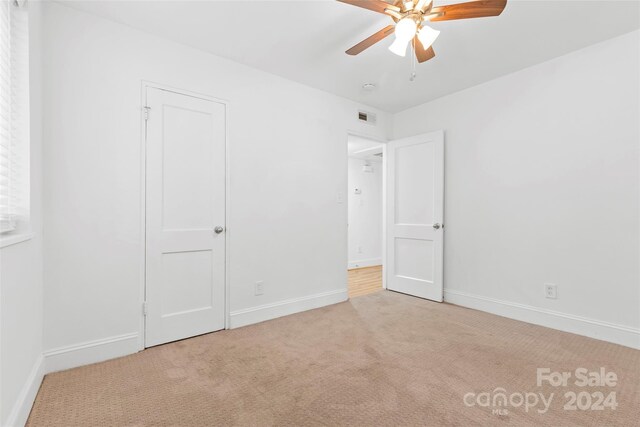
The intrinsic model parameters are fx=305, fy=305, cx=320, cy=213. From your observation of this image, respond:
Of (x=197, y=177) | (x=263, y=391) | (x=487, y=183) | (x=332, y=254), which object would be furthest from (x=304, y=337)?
(x=487, y=183)

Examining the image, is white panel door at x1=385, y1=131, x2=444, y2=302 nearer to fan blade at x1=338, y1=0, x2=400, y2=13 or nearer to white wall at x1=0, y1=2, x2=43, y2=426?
fan blade at x1=338, y1=0, x2=400, y2=13

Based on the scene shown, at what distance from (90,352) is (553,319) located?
3.94 m

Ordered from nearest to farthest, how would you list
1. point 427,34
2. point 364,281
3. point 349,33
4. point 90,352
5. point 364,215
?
point 427,34 → point 90,352 → point 349,33 → point 364,281 → point 364,215

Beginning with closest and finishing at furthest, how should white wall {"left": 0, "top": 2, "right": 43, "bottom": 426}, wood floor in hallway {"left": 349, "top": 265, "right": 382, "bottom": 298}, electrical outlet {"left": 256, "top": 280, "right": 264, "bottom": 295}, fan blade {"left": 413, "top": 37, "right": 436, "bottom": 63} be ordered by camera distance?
white wall {"left": 0, "top": 2, "right": 43, "bottom": 426}, fan blade {"left": 413, "top": 37, "right": 436, "bottom": 63}, electrical outlet {"left": 256, "top": 280, "right": 264, "bottom": 295}, wood floor in hallway {"left": 349, "top": 265, "right": 382, "bottom": 298}

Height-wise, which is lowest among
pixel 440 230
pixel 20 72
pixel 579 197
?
pixel 440 230

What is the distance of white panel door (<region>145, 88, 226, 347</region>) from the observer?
8.17ft

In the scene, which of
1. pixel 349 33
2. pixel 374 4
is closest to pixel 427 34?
pixel 374 4

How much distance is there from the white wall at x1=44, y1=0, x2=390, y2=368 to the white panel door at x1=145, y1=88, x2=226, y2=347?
0.34ft

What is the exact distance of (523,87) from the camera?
311 centimetres

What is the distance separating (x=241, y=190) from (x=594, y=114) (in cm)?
325

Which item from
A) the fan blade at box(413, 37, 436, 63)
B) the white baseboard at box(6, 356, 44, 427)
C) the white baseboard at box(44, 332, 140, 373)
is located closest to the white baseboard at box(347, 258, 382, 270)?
the white baseboard at box(44, 332, 140, 373)

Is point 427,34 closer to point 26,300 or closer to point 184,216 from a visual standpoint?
point 184,216

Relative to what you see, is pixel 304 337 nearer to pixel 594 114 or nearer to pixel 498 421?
pixel 498 421

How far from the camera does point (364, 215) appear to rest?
6.57m
